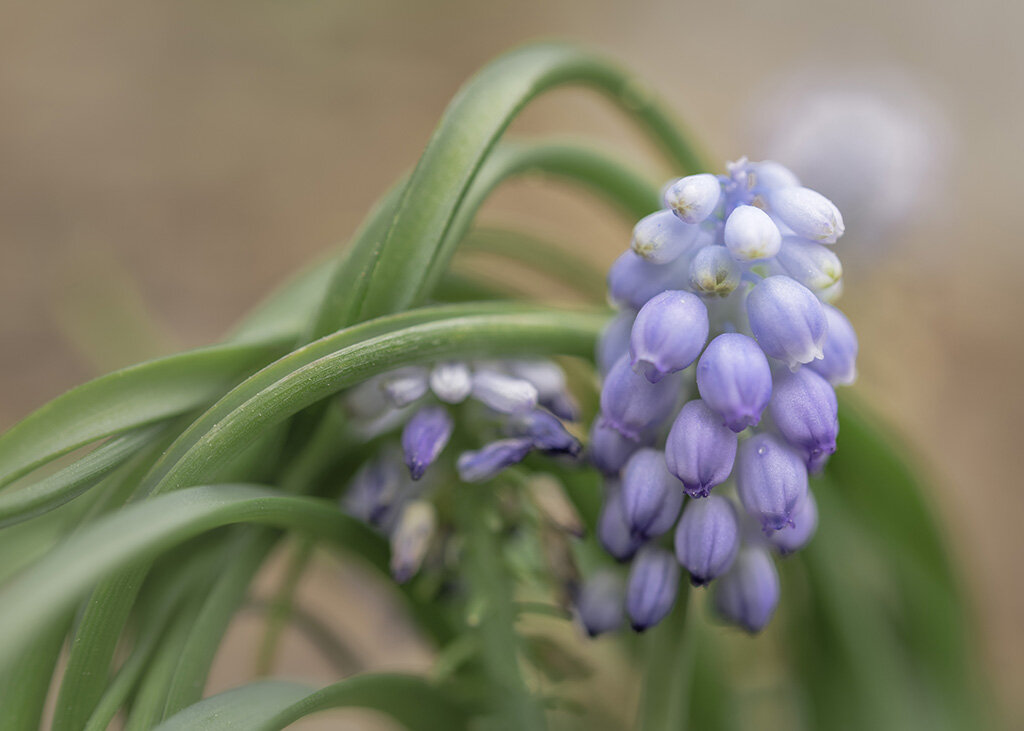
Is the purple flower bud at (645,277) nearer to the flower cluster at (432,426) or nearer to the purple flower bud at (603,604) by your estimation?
the flower cluster at (432,426)

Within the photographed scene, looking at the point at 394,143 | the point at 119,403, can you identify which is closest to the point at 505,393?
the point at 119,403

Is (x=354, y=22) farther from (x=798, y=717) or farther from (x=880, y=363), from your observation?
(x=798, y=717)

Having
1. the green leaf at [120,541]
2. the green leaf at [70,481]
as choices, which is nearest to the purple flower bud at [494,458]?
the green leaf at [120,541]

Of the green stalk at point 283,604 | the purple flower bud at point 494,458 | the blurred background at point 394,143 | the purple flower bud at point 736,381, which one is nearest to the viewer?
the purple flower bud at point 736,381

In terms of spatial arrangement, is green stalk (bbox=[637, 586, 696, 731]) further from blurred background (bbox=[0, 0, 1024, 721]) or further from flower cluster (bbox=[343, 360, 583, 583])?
blurred background (bbox=[0, 0, 1024, 721])

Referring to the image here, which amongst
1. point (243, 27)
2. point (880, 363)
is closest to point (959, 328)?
point (880, 363)

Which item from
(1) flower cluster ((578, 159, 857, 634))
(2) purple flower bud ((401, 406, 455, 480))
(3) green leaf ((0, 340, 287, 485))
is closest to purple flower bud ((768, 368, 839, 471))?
(1) flower cluster ((578, 159, 857, 634))

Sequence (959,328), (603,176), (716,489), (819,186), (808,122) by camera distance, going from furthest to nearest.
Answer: (959,328)
(808,122)
(819,186)
(603,176)
(716,489)
